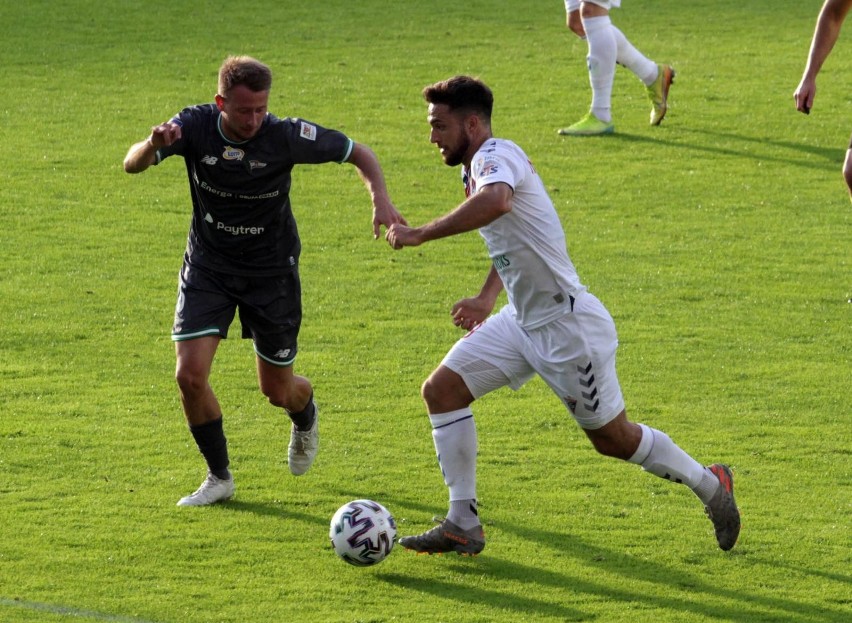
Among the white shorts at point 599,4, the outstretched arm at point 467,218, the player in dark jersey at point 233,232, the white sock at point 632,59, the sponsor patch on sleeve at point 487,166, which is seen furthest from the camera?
the white sock at point 632,59

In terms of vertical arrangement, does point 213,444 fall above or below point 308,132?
below

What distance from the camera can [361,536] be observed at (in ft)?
20.8

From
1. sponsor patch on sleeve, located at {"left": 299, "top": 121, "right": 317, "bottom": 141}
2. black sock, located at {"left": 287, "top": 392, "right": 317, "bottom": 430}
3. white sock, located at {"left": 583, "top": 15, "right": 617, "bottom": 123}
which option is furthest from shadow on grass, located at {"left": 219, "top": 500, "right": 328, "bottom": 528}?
white sock, located at {"left": 583, "top": 15, "right": 617, "bottom": 123}

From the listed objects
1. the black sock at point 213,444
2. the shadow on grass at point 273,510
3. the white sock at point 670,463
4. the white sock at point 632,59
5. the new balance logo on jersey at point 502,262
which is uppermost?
the white sock at point 632,59

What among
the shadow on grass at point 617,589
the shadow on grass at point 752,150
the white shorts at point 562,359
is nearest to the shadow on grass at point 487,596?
the shadow on grass at point 617,589

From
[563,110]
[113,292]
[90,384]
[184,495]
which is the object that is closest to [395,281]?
[113,292]

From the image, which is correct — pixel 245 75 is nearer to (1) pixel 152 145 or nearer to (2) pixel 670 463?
(1) pixel 152 145

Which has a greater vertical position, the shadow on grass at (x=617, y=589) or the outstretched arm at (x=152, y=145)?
the outstretched arm at (x=152, y=145)

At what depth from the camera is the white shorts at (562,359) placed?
6441 millimetres

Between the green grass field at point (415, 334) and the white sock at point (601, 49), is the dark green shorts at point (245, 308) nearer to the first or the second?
the green grass field at point (415, 334)

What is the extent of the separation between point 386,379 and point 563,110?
24.6ft

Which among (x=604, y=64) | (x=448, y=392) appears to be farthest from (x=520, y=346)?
(x=604, y=64)

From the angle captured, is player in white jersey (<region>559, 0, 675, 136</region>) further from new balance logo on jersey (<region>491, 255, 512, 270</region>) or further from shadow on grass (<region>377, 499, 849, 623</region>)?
shadow on grass (<region>377, 499, 849, 623</region>)

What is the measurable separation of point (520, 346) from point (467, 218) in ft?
2.94
